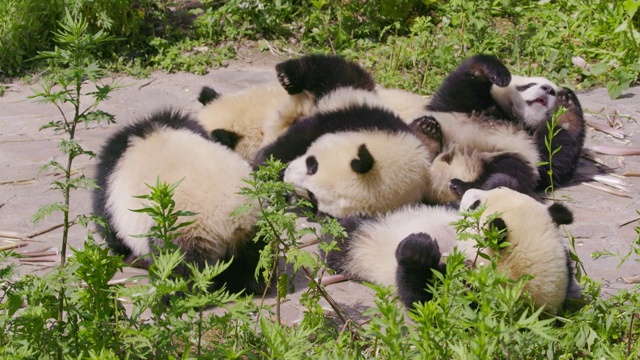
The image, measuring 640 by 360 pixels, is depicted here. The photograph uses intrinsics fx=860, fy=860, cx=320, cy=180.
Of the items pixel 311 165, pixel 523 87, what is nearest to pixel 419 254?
pixel 311 165

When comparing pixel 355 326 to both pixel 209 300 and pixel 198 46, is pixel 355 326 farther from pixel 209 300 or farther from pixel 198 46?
pixel 198 46

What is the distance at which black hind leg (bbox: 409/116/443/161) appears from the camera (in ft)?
18.0

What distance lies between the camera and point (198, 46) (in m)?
8.49

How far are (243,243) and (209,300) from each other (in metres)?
1.35

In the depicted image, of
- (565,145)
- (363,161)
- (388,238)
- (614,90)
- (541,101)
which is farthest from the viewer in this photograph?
(614,90)

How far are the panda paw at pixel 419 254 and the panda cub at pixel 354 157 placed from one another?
972 millimetres

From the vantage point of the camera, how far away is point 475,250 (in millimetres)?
4062

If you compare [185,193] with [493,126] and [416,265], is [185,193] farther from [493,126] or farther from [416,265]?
[493,126]

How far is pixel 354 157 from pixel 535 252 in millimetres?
1422

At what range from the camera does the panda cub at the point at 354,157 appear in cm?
502

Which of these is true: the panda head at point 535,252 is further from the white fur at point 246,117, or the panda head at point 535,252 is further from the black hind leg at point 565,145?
the white fur at point 246,117

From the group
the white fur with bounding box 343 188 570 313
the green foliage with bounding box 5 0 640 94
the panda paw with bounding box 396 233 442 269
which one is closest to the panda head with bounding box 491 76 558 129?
the white fur with bounding box 343 188 570 313

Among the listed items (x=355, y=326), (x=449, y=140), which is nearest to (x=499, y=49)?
(x=449, y=140)

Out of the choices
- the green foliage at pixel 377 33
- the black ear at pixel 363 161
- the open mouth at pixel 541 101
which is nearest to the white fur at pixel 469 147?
the open mouth at pixel 541 101
